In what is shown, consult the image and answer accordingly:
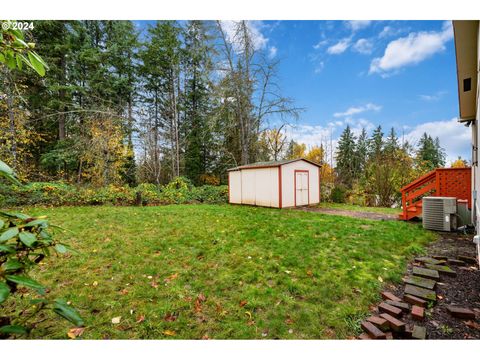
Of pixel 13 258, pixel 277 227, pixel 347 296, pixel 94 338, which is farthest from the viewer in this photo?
pixel 277 227

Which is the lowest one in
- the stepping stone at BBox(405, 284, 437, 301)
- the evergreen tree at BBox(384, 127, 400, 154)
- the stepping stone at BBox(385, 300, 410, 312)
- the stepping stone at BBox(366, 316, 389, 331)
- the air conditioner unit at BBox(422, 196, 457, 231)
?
the stepping stone at BBox(366, 316, 389, 331)

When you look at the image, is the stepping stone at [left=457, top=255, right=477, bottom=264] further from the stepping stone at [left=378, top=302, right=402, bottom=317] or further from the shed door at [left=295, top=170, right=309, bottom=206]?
the shed door at [left=295, top=170, right=309, bottom=206]

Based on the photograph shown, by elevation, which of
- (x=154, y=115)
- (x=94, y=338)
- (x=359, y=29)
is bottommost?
(x=94, y=338)

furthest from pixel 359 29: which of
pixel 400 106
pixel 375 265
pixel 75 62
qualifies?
pixel 75 62

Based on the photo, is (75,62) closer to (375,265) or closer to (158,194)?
(158,194)

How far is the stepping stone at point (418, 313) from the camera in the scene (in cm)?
178

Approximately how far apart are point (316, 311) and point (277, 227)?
2.96 meters

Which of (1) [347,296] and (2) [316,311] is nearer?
(2) [316,311]

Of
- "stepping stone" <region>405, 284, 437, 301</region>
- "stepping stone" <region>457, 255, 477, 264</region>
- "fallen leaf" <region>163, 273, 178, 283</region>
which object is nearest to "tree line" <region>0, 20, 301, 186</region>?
"fallen leaf" <region>163, 273, 178, 283</region>

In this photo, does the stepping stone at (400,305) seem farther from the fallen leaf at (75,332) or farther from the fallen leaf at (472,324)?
the fallen leaf at (75,332)

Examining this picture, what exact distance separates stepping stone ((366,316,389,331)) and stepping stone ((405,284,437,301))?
27.8 inches

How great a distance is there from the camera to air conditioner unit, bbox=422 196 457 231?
450cm

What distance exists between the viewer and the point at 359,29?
2711 mm

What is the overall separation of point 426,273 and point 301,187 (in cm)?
651
